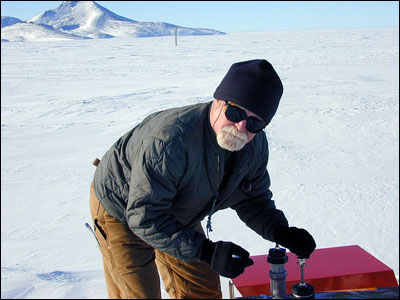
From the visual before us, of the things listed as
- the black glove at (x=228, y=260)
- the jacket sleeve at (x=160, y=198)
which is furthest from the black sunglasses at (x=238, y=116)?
the black glove at (x=228, y=260)

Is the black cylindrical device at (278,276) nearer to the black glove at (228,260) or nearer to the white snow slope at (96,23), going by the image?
the black glove at (228,260)

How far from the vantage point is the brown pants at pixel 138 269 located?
1742 mm

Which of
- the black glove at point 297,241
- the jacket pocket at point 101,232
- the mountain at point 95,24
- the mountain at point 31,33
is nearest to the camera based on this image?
the black glove at point 297,241

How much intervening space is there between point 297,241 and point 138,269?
1.92 ft

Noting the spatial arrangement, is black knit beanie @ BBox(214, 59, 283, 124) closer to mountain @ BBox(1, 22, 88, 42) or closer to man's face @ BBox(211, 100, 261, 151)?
man's face @ BBox(211, 100, 261, 151)

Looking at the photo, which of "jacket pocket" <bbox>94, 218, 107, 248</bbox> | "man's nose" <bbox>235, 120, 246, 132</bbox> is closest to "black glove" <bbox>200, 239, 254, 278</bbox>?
"man's nose" <bbox>235, 120, 246, 132</bbox>

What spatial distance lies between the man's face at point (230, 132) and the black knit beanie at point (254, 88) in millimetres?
30

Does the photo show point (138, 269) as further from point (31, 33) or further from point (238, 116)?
point (31, 33)

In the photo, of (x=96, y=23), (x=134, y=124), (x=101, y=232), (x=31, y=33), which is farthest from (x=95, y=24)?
(x=101, y=232)

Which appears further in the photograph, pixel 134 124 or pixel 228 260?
pixel 134 124

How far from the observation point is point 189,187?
1.59 m

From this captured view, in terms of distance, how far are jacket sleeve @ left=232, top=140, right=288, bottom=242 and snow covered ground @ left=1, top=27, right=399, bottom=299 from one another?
809 mm

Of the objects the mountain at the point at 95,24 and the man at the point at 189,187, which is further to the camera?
the mountain at the point at 95,24

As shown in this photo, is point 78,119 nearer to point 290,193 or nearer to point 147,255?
point 290,193
